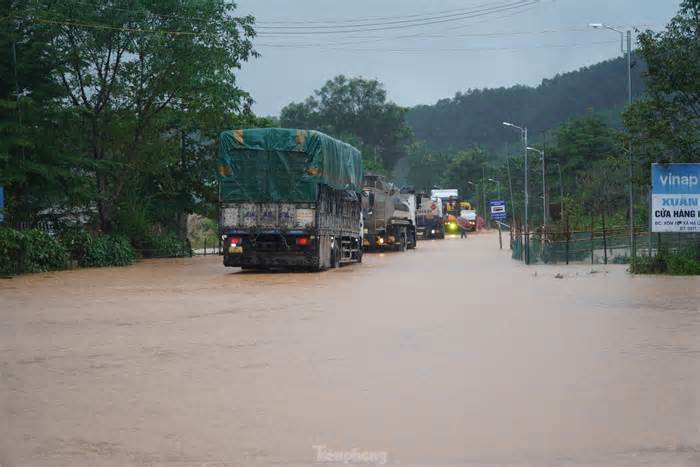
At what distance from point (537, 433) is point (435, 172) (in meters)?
163

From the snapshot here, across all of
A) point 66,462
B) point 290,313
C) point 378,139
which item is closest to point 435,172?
point 378,139

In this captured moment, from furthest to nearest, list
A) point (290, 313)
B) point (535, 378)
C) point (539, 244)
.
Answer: point (539, 244)
point (290, 313)
point (535, 378)

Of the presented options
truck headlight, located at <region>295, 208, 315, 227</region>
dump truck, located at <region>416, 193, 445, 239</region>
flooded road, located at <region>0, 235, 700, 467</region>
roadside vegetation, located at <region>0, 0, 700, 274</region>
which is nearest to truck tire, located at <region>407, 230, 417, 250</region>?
roadside vegetation, located at <region>0, 0, 700, 274</region>

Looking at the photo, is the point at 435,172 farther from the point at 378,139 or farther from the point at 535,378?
the point at 535,378

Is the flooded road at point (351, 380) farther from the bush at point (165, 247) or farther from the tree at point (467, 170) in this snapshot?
the tree at point (467, 170)

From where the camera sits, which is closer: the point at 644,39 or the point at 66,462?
the point at 66,462

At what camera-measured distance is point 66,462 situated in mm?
7031

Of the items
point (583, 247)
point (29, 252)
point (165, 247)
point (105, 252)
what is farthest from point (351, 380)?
point (165, 247)

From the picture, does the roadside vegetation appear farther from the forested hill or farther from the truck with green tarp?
the forested hill

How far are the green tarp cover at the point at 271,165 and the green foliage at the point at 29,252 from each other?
6.00 metres

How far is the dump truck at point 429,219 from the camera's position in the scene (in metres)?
75.6

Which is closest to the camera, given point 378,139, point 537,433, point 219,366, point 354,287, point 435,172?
point 537,433

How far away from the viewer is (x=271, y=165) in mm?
28469

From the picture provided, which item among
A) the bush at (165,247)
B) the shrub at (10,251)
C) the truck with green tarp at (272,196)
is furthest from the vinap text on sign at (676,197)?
the bush at (165,247)
